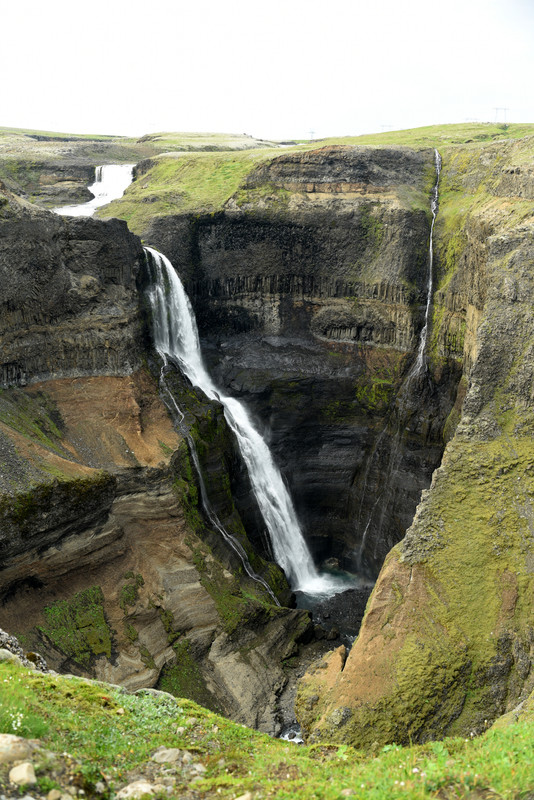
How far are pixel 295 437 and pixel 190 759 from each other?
97.0 feet

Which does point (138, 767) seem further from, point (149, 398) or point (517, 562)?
point (149, 398)

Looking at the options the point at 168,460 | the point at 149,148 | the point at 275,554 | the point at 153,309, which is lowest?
the point at 275,554

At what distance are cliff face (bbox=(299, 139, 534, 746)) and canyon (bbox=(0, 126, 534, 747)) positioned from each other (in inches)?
2.7

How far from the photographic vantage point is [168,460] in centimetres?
2742

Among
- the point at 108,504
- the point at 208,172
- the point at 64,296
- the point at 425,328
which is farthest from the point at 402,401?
the point at 208,172

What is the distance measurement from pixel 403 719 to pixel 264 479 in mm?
19468

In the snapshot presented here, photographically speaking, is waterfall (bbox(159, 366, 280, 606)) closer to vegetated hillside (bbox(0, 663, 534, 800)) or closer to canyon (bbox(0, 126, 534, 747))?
canyon (bbox(0, 126, 534, 747))

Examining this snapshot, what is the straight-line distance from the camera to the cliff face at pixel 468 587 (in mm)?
16875

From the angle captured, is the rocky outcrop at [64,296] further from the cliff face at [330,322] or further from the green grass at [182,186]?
the green grass at [182,186]

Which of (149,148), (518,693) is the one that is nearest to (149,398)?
(518,693)

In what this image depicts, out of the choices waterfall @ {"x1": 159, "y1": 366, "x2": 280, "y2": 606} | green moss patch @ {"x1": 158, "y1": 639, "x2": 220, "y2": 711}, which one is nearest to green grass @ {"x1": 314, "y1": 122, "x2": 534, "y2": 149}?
waterfall @ {"x1": 159, "y1": 366, "x2": 280, "y2": 606}

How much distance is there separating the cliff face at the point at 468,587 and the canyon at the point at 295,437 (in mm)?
68

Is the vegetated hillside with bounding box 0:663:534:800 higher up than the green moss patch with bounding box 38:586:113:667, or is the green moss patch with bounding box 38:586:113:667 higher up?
the vegetated hillside with bounding box 0:663:534:800

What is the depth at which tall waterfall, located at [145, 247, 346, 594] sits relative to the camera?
111ft
